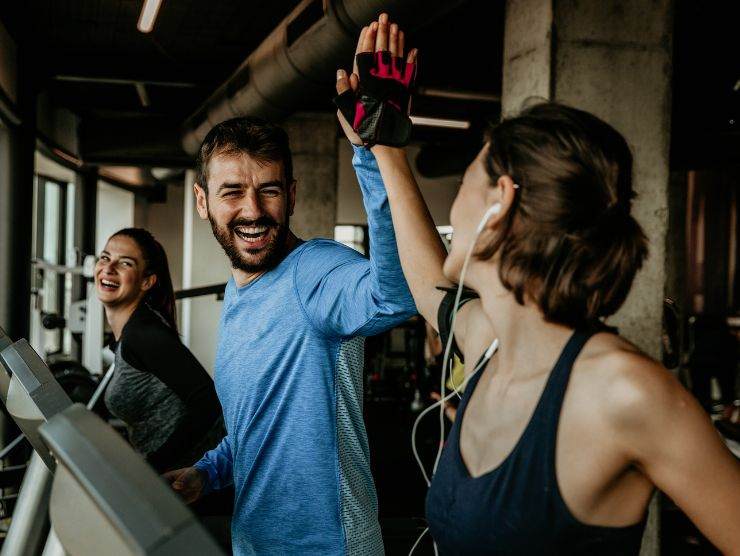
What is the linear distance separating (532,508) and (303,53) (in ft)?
14.0

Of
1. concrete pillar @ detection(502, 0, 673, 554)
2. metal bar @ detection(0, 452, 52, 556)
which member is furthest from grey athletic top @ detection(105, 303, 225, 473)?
concrete pillar @ detection(502, 0, 673, 554)

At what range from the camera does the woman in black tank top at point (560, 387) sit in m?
0.84

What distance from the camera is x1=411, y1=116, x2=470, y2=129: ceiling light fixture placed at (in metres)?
8.66

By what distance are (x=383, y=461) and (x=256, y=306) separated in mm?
4644

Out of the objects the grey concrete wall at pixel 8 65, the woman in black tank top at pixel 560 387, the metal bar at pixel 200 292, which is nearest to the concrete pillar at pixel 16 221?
the grey concrete wall at pixel 8 65

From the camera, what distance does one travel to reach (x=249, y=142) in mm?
1460

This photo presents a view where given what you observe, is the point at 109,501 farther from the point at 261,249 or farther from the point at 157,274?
the point at 157,274

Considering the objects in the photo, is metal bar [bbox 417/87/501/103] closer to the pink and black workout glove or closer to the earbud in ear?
the pink and black workout glove

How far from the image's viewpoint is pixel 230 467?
151 cm

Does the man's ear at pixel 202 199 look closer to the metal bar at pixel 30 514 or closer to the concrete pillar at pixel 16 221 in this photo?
the metal bar at pixel 30 514

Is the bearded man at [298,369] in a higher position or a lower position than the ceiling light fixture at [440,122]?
lower

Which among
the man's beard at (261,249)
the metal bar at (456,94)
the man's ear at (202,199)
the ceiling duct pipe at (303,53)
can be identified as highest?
the metal bar at (456,94)

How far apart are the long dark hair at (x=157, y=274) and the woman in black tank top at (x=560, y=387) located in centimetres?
201

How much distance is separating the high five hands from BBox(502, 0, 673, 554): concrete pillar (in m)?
2.13
